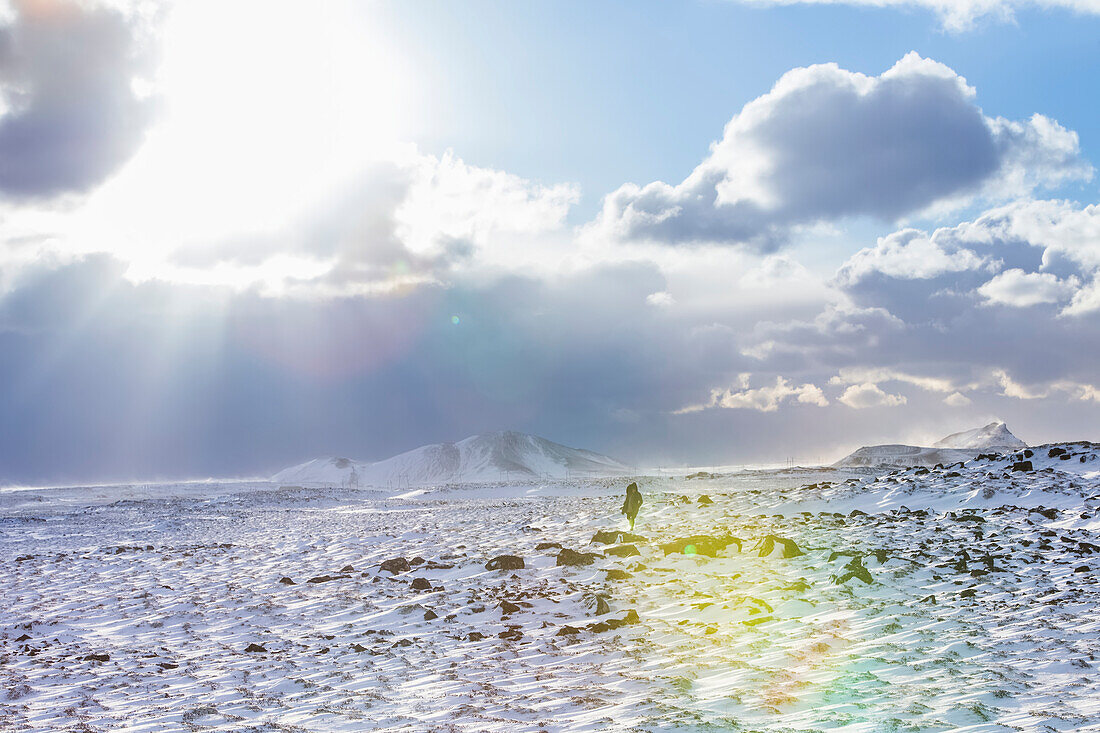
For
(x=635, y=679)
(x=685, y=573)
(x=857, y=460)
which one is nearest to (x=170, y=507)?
(x=685, y=573)

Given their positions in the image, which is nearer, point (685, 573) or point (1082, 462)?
point (685, 573)

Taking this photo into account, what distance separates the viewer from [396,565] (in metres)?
18.8

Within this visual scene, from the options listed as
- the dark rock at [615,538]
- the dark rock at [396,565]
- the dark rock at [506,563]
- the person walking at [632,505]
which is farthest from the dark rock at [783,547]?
the dark rock at [396,565]

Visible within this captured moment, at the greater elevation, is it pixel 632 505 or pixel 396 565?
pixel 632 505

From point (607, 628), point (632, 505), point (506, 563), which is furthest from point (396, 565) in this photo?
point (607, 628)

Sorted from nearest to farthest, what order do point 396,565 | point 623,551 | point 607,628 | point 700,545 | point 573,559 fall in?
point 607,628 < point 573,559 < point 623,551 < point 700,545 < point 396,565

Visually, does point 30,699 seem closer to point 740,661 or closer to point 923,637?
point 740,661

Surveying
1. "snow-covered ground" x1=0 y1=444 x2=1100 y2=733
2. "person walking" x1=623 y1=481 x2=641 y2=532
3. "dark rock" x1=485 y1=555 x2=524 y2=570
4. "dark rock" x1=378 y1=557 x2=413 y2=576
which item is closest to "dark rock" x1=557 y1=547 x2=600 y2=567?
"snow-covered ground" x1=0 y1=444 x2=1100 y2=733

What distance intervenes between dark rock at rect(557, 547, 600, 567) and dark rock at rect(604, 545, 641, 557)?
55cm

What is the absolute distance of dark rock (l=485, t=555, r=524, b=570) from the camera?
18.1 metres

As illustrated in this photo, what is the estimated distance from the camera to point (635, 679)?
10.1 metres

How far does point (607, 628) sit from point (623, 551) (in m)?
5.77

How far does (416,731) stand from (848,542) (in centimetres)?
1344

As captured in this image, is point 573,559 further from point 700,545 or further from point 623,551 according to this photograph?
point 700,545
